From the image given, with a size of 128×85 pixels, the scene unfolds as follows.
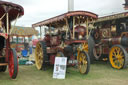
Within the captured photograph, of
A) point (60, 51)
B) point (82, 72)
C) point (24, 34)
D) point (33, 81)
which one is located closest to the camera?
point (33, 81)

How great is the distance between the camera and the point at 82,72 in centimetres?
496

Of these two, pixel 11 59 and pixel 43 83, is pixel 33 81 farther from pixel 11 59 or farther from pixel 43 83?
pixel 11 59

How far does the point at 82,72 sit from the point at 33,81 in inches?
59.7

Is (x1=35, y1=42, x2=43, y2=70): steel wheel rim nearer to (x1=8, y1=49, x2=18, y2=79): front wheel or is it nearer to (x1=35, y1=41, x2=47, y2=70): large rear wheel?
(x1=35, y1=41, x2=47, y2=70): large rear wheel

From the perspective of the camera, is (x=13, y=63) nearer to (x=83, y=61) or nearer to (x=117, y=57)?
(x=83, y=61)

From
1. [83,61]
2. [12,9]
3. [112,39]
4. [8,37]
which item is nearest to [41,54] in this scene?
[8,37]

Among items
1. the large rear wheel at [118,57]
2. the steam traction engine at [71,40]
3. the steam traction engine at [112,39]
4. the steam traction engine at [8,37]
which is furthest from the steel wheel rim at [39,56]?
the large rear wheel at [118,57]

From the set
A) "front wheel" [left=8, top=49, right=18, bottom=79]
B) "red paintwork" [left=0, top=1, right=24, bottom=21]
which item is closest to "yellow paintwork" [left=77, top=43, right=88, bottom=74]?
"front wheel" [left=8, top=49, right=18, bottom=79]

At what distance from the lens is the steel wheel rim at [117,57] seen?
591cm

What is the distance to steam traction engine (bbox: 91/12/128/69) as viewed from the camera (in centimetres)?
604

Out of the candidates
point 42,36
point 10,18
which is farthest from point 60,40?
point 10,18

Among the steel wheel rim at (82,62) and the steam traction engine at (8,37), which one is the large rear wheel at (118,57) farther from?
the steam traction engine at (8,37)

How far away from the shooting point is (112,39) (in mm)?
6758

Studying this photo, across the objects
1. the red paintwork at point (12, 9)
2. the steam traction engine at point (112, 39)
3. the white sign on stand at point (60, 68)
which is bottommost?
the white sign on stand at point (60, 68)
